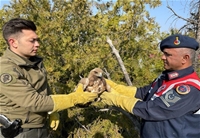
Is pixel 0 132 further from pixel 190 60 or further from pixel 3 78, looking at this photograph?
pixel 190 60

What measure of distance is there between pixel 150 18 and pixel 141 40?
1.21 ft

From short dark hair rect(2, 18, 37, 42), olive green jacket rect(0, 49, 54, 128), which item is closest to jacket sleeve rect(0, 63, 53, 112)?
olive green jacket rect(0, 49, 54, 128)

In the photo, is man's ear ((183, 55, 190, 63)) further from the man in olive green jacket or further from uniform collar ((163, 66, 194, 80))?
the man in olive green jacket

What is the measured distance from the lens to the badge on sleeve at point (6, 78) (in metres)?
2.12

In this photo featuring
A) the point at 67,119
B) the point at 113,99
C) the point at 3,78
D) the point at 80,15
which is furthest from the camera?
the point at 67,119

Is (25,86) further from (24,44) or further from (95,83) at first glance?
(95,83)

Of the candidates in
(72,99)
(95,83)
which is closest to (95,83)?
(95,83)

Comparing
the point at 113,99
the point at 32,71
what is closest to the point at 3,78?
the point at 32,71

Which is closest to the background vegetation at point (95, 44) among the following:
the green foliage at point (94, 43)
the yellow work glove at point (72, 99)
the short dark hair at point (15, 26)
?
the green foliage at point (94, 43)

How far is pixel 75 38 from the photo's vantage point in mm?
4594

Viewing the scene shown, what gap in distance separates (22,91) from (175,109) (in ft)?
3.92

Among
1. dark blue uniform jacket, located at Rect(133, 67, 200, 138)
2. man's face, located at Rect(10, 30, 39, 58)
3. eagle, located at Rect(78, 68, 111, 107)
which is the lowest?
dark blue uniform jacket, located at Rect(133, 67, 200, 138)

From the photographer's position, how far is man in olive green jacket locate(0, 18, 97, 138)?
2160 mm

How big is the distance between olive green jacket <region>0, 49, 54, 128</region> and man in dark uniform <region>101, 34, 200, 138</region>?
716mm
